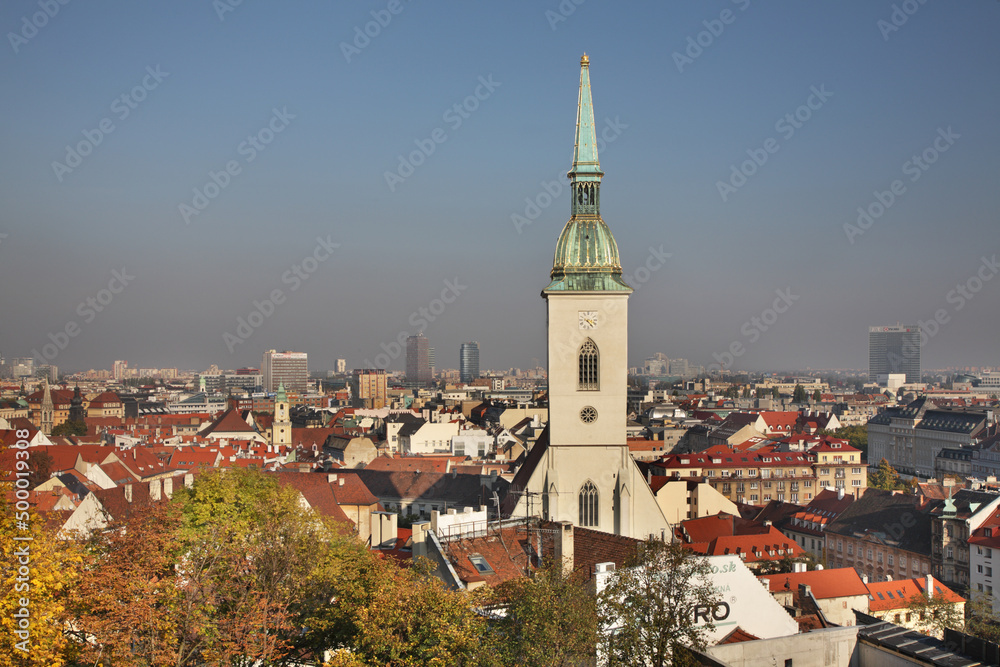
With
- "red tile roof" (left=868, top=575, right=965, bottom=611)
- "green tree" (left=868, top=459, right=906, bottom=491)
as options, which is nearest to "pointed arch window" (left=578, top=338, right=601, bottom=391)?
"red tile roof" (left=868, top=575, right=965, bottom=611)

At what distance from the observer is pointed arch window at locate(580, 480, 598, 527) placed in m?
41.6

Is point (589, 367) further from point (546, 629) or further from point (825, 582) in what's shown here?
point (546, 629)

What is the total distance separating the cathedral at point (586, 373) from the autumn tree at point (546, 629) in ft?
57.9

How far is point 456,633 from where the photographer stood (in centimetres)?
2259

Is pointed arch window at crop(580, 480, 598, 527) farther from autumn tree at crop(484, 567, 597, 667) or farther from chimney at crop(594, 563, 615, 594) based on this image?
autumn tree at crop(484, 567, 597, 667)

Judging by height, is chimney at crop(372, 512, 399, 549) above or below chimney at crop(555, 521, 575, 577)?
below

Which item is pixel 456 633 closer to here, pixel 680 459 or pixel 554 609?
pixel 554 609

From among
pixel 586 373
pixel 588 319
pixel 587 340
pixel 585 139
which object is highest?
pixel 585 139

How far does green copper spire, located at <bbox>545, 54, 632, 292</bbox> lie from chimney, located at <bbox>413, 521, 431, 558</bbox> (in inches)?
468

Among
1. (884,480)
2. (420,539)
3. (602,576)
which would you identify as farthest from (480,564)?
(884,480)

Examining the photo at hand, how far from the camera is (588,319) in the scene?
42250 millimetres

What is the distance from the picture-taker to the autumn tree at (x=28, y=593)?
19875 mm

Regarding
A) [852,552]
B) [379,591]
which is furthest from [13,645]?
[852,552]

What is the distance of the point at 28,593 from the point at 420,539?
1658 centimetres
